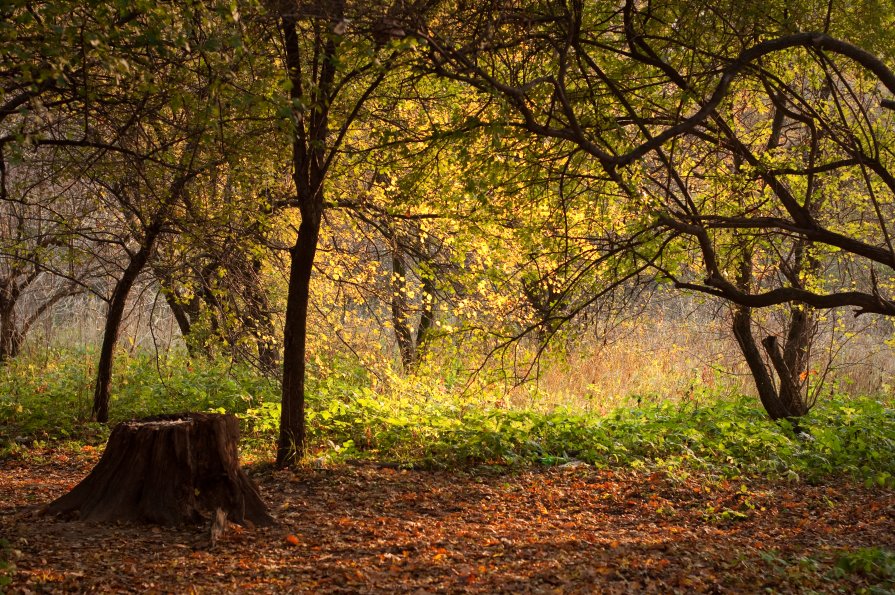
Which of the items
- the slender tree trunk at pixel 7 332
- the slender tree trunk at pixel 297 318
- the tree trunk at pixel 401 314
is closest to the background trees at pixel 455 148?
the slender tree trunk at pixel 297 318

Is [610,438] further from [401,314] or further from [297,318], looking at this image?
[297,318]

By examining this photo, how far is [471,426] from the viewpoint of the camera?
8820 mm

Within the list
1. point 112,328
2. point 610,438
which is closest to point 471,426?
point 610,438

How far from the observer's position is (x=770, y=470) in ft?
25.5

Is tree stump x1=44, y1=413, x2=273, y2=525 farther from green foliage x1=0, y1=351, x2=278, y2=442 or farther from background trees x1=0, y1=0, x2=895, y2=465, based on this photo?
green foliage x1=0, y1=351, x2=278, y2=442

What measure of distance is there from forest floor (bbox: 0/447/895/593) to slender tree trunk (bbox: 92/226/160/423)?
1468 millimetres

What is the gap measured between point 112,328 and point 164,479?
443cm

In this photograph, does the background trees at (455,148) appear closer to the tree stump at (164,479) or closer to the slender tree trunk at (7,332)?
the tree stump at (164,479)

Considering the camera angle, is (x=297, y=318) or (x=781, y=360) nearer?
(x=297, y=318)

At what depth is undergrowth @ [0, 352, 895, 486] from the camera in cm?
807

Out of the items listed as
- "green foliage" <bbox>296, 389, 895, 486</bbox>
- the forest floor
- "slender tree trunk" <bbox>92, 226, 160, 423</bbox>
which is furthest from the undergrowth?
the forest floor

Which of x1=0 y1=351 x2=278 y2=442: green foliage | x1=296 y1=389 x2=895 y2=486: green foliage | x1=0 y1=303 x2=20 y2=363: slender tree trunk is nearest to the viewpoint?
x1=296 y1=389 x2=895 y2=486: green foliage

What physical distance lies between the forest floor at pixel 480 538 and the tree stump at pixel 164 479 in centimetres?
17

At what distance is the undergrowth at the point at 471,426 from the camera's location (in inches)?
318
